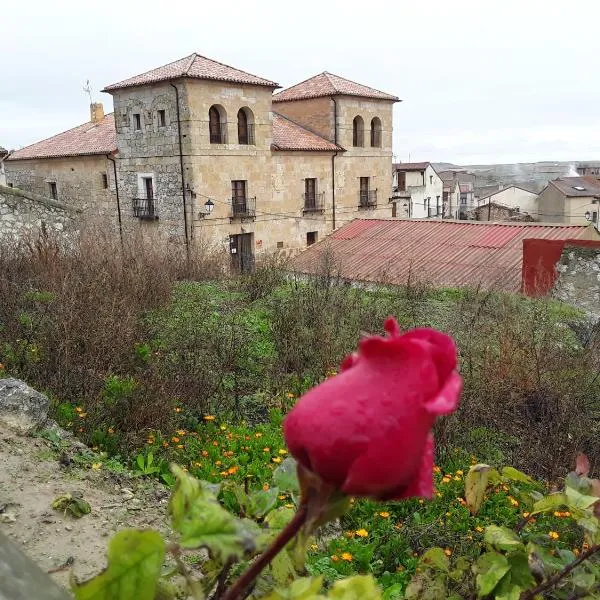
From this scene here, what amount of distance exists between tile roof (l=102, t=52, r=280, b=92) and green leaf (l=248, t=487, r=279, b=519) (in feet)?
57.8

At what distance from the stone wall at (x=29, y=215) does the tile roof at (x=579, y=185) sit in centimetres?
3001

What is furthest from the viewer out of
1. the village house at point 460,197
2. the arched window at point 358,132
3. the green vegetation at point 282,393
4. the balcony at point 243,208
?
the village house at point 460,197

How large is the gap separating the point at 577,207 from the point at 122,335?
33574mm

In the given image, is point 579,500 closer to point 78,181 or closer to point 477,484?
point 477,484

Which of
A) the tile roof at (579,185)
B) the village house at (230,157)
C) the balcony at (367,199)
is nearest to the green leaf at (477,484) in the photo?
the village house at (230,157)

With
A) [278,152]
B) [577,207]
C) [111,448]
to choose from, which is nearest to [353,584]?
[111,448]

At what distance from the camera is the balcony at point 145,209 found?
62.4 feet

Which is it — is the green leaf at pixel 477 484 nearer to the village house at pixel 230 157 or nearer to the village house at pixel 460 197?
the village house at pixel 230 157

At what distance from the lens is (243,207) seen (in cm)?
1942


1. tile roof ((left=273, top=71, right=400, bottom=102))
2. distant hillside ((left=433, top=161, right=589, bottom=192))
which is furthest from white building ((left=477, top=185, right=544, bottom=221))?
tile roof ((left=273, top=71, right=400, bottom=102))

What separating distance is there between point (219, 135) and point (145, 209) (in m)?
3.54

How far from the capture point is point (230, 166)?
1889 cm

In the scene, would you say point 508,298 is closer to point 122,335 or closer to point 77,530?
point 122,335

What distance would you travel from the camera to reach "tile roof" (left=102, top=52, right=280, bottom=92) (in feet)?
56.9
